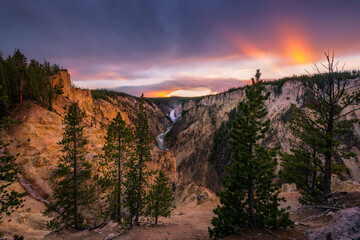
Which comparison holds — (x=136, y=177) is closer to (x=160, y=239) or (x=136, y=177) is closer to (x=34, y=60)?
(x=160, y=239)

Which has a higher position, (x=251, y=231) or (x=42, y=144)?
(x=42, y=144)

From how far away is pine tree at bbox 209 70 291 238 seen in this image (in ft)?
25.5

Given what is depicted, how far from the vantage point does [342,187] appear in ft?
63.6

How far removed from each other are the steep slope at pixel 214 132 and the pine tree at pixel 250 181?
4209 cm

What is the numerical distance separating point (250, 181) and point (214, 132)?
65.2 m

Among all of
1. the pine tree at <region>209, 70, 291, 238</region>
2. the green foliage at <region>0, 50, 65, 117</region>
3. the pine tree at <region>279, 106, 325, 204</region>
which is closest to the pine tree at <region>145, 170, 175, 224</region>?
the pine tree at <region>209, 70, 291, 238</region>

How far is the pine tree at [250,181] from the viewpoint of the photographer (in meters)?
7.78

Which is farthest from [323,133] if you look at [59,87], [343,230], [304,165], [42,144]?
[59,87]

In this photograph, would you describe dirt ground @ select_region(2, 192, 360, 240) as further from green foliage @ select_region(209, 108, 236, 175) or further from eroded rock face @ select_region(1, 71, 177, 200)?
green foliage @ select_region(209, 108, 236, 175)

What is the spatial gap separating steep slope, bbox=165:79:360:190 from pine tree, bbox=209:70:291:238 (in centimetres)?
4209

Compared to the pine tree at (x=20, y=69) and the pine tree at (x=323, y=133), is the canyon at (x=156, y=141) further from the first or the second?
the pine tree at (x=20, y=69)

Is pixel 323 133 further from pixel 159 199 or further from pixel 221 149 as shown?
pixel 221 149

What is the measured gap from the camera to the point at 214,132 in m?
72.4

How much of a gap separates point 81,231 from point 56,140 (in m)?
19.8
